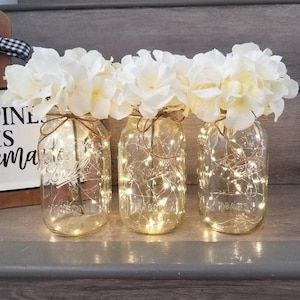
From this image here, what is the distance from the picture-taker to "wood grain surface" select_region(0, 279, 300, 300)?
627 millimetres

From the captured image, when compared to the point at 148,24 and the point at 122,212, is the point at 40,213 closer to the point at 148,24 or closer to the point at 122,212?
the point at 122,212

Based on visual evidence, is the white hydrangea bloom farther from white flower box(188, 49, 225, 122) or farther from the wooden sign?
the wooden sign

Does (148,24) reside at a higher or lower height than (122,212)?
higher

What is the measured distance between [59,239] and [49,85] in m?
0.24

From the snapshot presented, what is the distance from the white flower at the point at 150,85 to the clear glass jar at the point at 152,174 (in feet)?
0.37

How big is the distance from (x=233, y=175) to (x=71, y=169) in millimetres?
281

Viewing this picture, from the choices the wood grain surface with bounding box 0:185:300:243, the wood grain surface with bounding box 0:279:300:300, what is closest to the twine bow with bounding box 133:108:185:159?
the wood grain surface with bounding box 0:185:300:243

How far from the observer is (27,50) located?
2.81 ft

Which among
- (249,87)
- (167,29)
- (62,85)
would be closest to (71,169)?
(62,85)

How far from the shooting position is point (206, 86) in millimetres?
674

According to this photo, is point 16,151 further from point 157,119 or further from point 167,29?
Result: point 167,29

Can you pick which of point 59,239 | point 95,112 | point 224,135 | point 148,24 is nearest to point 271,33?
point 148,24

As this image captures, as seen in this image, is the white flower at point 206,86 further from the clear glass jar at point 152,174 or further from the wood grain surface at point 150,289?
the wood grain surface at point 150,289

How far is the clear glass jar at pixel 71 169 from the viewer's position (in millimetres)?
803
